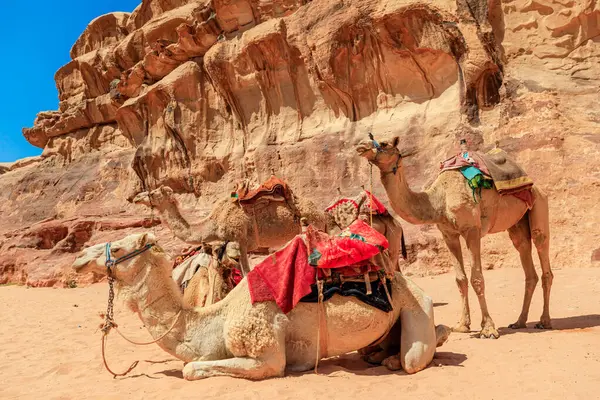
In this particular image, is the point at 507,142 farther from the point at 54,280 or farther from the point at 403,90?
the point at 54,280

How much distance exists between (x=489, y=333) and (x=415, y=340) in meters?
1.66

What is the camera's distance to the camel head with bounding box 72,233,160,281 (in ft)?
13.1

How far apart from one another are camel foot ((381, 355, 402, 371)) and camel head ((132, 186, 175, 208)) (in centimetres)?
407

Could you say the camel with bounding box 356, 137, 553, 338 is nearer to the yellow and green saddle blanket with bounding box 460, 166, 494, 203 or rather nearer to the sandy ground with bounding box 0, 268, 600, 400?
the yellow and green saddle blanket with bounding box 460, 166, 494, 203

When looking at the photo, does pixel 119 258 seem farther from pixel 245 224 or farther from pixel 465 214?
pixel 245 224

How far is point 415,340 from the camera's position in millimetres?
4035

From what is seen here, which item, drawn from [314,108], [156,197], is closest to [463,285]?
[156,197]

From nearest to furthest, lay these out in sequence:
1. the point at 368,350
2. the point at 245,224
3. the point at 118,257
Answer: the point at 118,257 < the point at 368,350 < the point at 245,224

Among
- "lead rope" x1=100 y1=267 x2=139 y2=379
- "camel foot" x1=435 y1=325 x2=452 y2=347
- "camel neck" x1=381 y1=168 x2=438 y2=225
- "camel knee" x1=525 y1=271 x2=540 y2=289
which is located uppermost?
"camel neck" x1=381 y1=168 x2=438 y2=225

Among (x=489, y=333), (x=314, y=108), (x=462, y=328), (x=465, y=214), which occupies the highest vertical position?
(x=314, y=108)

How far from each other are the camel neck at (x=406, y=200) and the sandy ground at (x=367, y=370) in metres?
1.39

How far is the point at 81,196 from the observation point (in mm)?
23812

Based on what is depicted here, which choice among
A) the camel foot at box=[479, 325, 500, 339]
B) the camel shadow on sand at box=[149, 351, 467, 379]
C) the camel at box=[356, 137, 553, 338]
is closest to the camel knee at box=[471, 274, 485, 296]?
the camel at box=[356, 137, 553, 338]

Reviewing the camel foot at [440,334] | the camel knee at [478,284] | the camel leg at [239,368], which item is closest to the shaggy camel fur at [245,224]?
the camel knee at [478,284]
